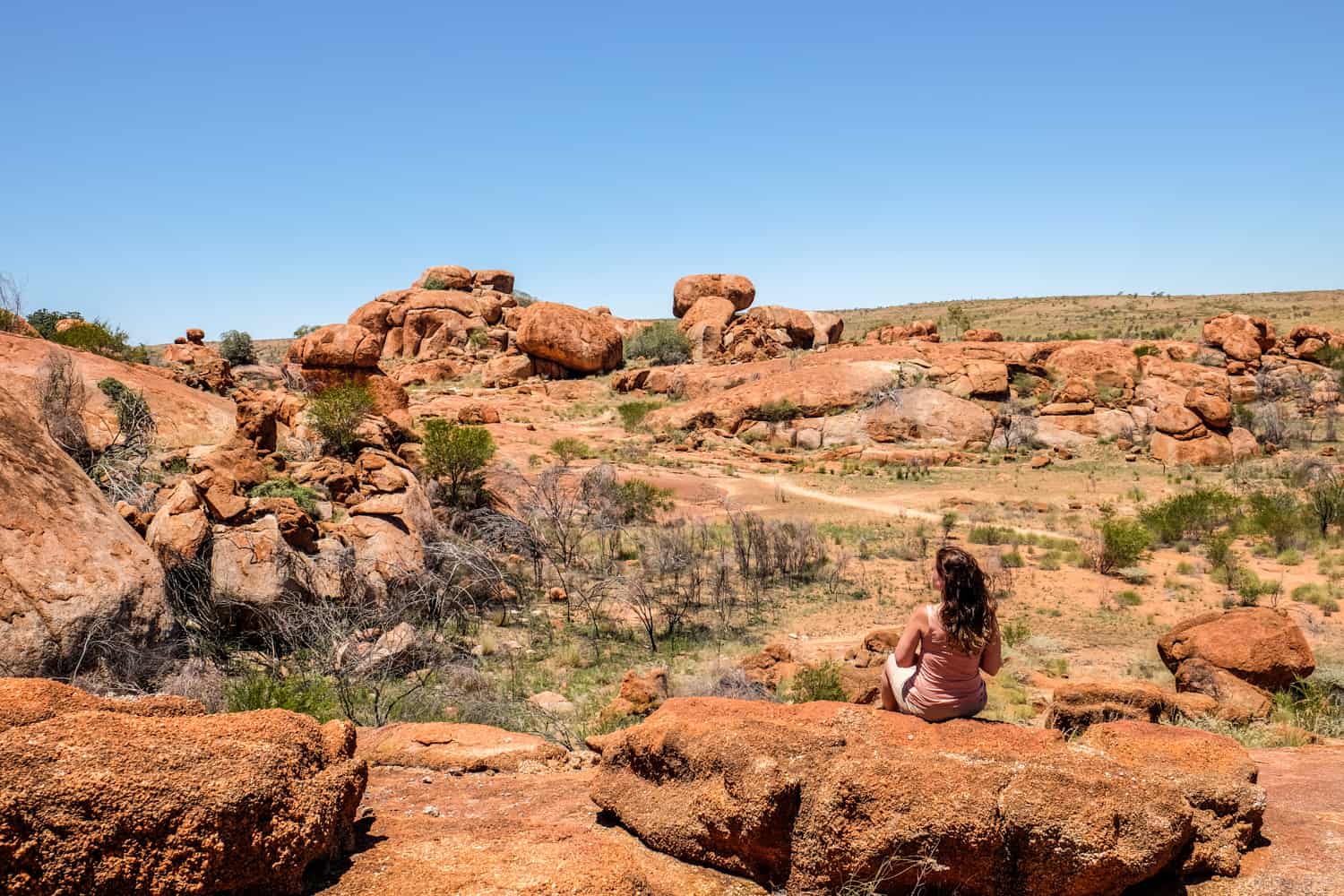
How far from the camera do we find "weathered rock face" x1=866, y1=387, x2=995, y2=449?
94.7ft

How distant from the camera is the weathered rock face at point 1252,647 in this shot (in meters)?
8.23

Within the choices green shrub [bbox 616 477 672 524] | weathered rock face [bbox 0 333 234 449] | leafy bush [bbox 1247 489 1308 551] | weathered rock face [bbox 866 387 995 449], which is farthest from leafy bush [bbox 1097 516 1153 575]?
weathered rock face [bbox 0 333 234 449]

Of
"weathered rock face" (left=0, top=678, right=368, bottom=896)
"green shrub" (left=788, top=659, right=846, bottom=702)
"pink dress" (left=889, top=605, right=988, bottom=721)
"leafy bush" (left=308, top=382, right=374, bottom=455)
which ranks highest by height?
"leafy bush" (left=308, top=382, right=374, bottom=455)

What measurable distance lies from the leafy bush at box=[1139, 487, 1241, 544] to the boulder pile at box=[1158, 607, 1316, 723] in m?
8.69

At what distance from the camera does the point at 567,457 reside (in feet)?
80.7

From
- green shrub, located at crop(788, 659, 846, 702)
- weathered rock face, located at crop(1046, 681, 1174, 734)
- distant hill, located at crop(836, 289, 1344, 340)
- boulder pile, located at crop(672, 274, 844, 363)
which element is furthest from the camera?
distant hill, located at crop(836, 289, 1344, 340)

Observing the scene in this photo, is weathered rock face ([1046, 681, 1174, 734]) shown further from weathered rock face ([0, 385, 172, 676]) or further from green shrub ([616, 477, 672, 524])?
green shrub ([616, 477, 672, 524])

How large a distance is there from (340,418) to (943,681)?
43.1 feet

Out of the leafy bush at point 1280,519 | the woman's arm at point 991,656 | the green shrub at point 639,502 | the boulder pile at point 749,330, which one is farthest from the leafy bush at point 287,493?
the boulder pile at point 749,330

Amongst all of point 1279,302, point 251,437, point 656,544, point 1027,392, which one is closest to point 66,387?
point 251,437

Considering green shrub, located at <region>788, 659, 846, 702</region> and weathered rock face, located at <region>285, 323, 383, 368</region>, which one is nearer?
green shrub, located at <region>788, 659, 846, 702</region>

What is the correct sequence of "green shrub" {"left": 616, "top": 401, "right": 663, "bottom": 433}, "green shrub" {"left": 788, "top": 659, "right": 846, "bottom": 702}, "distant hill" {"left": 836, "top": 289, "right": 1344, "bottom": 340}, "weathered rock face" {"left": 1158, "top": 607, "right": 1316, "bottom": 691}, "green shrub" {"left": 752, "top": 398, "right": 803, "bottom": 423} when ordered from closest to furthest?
"weathered rock face" {"left": 1158, "top": 607, "right": 1316, "bottom": 691} → "green shrub" {"left": 788, "top": 659, "right": 846, "bottom": 702} → "green shrub" {"left": 752, "top": 398, "right": 803, "bottom": 423} → "green shrub" {"left": 616, "top": 401, "right": 663, "bottom": 433} → "distant hill" {"left": 836, "top": 289, "right": 1344, "bottom": 340}

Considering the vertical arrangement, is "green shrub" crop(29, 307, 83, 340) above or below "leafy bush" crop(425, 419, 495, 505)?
above

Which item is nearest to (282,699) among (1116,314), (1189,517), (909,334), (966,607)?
(966,607)
